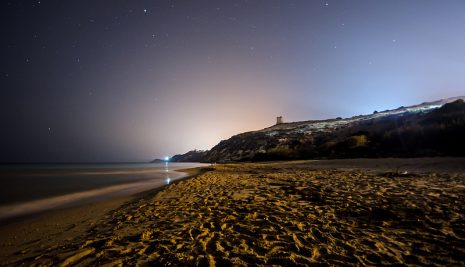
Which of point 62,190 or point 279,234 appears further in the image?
point 62,190

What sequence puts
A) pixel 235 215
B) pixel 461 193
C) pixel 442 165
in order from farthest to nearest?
1. pixel 442 165
2. pixel 461 193
3. pixel 235 215

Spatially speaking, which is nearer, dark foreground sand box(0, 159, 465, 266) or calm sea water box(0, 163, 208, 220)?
dark foreground sand box(0, 159, 465, 266)

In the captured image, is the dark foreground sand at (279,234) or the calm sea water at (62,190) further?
the calm sea water at (62,190)

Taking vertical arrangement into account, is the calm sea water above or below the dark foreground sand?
below

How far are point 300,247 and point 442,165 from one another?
1496 centimetres

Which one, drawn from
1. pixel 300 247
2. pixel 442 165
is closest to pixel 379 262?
pixel 300 247

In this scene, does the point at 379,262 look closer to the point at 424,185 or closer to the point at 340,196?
the point at 340,196

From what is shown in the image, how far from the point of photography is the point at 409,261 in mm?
3367

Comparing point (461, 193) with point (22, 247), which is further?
point (461, 193)

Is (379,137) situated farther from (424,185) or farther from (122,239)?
(122,239)

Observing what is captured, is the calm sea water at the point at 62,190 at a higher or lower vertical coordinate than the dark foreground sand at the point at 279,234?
lower

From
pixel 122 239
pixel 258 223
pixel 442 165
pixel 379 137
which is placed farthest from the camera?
pixel 379 137

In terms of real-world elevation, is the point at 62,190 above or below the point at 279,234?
below

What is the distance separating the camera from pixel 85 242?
16.3 ft
